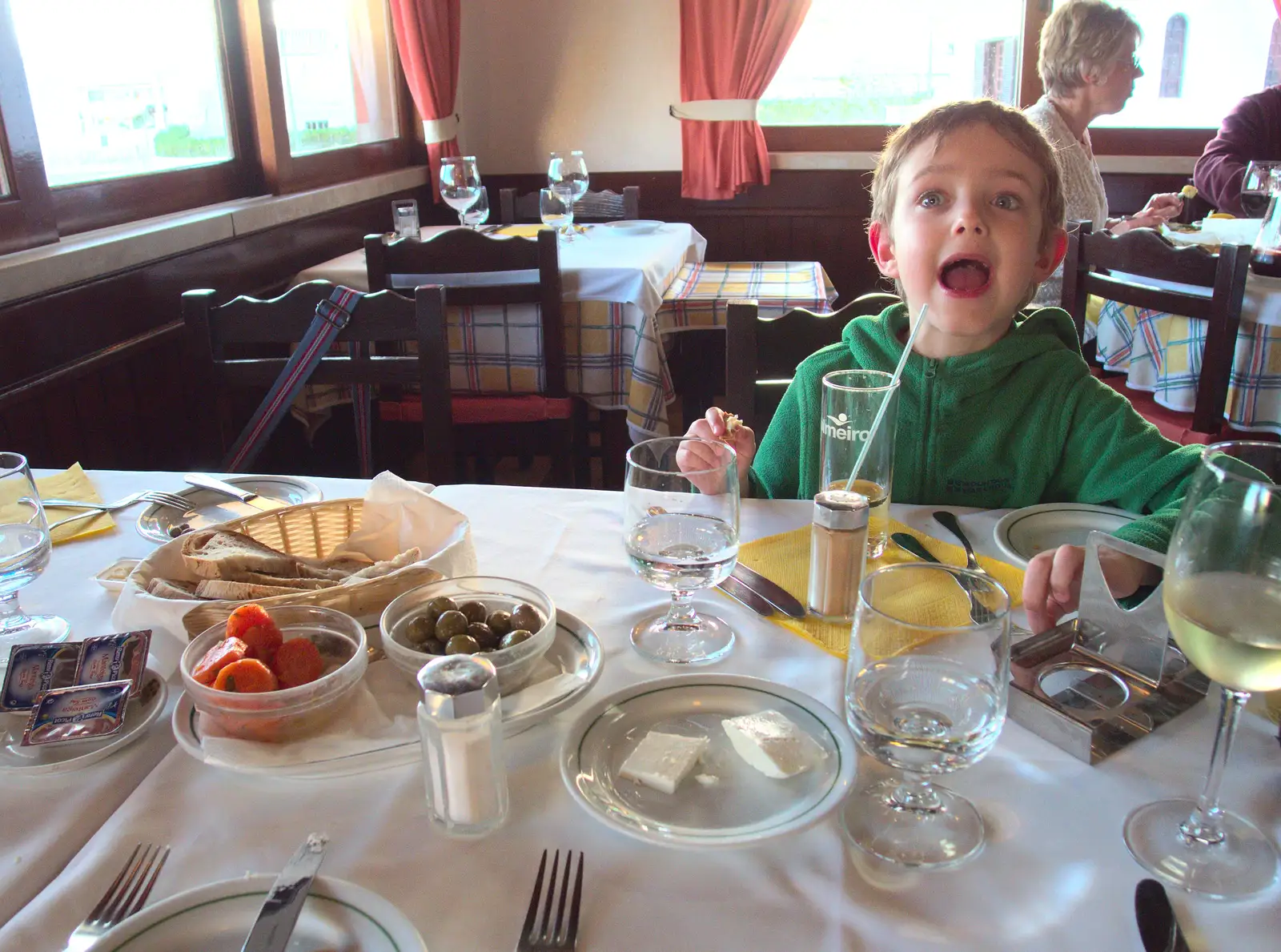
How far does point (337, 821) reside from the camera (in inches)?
25.0

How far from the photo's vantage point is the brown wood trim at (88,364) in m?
1.91

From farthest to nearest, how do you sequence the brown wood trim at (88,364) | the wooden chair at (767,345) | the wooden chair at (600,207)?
the wooden chair at (600,207) < the brown wood trim at (88,364) < the wooden chair at (767,345)

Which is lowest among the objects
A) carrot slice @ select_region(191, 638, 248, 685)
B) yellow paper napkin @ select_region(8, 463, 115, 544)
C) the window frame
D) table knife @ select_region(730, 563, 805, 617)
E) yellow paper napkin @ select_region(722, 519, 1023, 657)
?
yellow paper napkin @ select_region(722, 519, 1023, 657)

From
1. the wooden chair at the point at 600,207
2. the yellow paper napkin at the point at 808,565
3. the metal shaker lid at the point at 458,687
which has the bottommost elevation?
the yellow paper napkin at the point at 808,565

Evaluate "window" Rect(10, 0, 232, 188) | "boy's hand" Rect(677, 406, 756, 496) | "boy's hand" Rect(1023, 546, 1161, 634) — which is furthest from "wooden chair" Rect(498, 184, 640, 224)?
"boy's hand" Rect(1023, 546, 1161, 634)

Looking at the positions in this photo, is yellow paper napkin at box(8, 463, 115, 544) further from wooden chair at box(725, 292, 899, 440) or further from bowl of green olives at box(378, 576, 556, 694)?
wooden chair at box(725, 292, 899, 440)

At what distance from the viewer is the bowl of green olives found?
2.39 ft

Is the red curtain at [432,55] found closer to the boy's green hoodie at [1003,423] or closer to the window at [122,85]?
the window at [122,85]

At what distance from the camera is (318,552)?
3.37ft

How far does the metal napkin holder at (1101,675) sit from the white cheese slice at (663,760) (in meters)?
0.25

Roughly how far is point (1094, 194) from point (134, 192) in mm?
2675

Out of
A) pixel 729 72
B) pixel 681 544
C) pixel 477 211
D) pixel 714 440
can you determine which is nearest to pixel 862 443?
pixel 714 440

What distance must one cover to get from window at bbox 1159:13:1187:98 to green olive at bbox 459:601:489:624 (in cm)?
452

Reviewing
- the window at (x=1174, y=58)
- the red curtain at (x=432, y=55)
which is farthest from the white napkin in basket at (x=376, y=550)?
the window at (x=1174, y=58)
